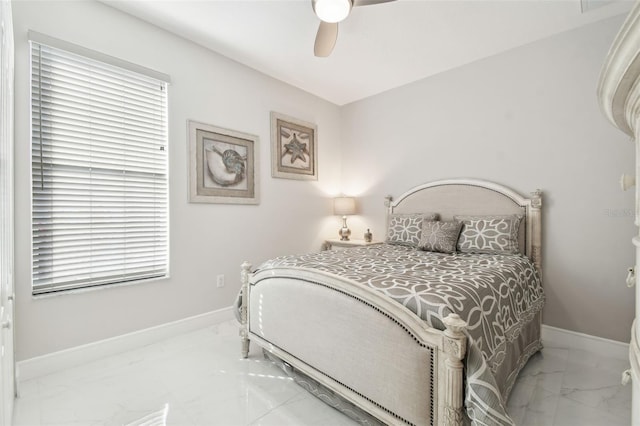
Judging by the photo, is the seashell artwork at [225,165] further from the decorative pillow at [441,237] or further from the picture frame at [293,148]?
the decorative pillow at [441,237]

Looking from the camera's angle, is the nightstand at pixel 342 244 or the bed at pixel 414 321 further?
the nightstand at pixel 342 244

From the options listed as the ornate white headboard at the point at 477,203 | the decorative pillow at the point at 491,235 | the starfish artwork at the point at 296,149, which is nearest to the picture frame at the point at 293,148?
the starfish artwork at the point at 296,149

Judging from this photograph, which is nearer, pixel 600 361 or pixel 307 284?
pixel 307 284

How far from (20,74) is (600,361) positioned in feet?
14.4

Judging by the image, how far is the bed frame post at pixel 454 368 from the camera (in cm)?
112

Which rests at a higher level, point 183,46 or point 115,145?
point 183,46

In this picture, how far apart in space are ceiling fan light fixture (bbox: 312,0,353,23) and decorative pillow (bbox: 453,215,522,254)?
200 centimetres

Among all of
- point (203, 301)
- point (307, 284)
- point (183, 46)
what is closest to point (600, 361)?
point (307, 284)

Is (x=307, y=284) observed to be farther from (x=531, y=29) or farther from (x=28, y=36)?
(x=531, y=29)

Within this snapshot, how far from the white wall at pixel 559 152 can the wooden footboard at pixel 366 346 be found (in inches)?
82.3

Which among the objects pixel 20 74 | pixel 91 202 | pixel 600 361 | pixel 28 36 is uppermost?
pixel 28 36

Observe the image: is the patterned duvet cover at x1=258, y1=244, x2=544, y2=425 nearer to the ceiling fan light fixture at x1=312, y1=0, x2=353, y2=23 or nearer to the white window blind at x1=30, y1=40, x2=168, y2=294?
the white window blind at x1=30, y1=40, x2=168, y2=294

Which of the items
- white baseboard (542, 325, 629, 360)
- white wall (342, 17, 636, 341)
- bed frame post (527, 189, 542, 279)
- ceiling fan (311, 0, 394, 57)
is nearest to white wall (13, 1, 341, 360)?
ceiling fan (311, 0, 394, 57)

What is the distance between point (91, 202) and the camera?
87.0 inches
